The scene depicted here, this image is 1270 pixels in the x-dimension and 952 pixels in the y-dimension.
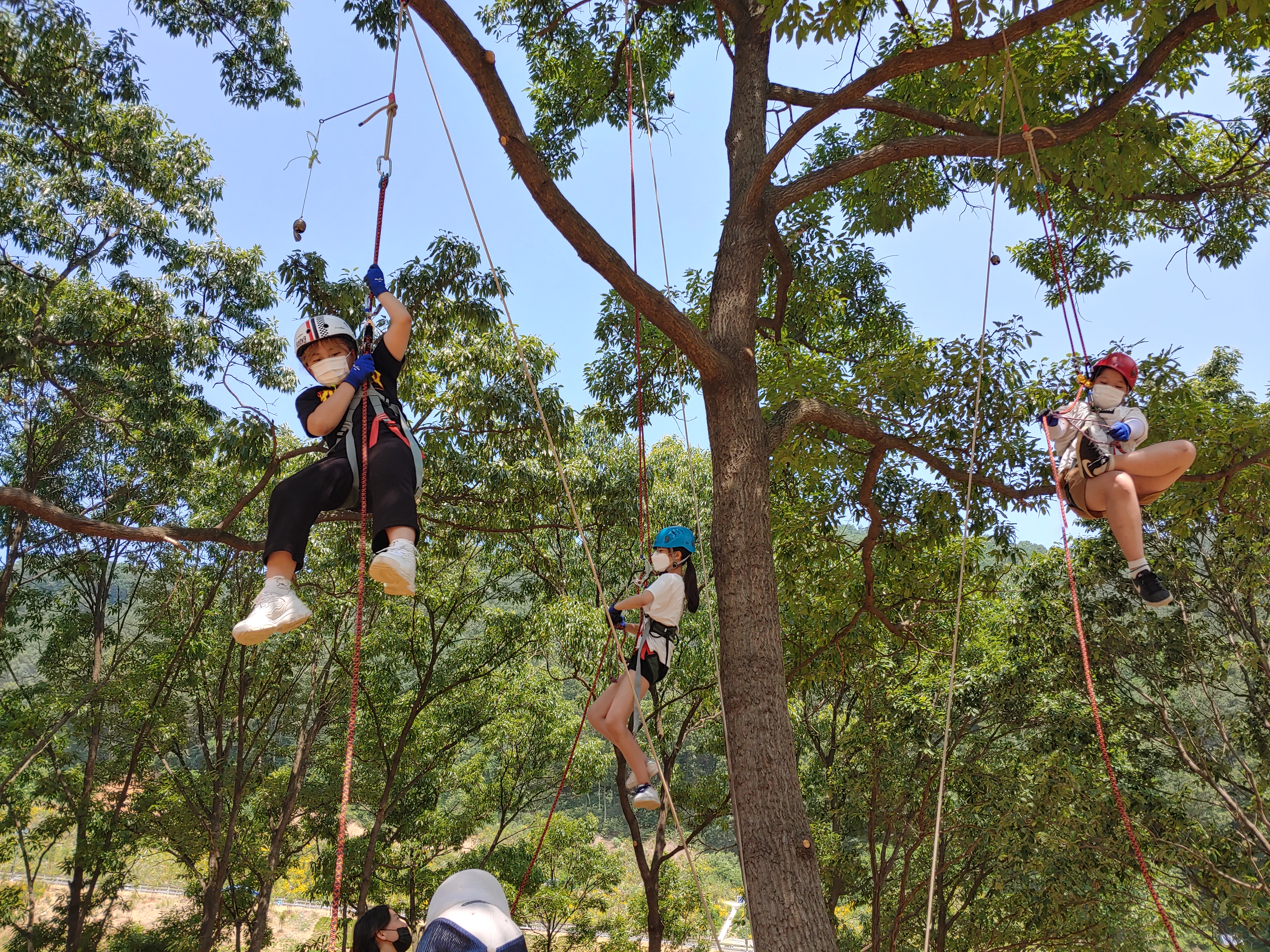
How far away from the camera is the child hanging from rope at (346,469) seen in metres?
2.85

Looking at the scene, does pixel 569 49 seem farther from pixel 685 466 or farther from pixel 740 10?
pixel 685 466

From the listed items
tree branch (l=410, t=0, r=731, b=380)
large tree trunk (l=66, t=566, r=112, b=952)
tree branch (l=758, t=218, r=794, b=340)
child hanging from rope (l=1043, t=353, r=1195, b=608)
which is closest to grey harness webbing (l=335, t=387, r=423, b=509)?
tree branch (l=410, t=0, r=731, b=380)

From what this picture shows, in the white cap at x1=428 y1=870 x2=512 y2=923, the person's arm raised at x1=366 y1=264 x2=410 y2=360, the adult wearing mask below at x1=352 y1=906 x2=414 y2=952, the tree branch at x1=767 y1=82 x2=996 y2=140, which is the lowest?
the adult wearing mask below at x1=352 y1=906 x2=414 y2=952

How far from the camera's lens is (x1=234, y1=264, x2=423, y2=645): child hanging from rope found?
2.85 m

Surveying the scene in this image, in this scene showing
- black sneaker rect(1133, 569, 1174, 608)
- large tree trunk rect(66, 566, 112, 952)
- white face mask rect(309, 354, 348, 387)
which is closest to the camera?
white face mask rect(309, 354, 348, 387)

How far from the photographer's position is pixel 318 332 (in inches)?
136

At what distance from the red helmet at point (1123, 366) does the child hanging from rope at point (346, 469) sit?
3.12 metres

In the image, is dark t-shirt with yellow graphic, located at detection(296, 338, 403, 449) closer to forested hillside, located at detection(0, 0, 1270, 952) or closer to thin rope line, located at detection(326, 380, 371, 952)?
thin rope line, located at detection(326, 380, 371, 952)

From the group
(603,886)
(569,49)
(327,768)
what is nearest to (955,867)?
(603,886)

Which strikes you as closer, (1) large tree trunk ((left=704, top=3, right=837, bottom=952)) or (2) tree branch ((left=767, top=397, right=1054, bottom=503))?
(1) large tree trunk ((left=704, top=3, right=837, bottom=952))

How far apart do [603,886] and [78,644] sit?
32.9 feet

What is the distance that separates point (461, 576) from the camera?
41.5ft

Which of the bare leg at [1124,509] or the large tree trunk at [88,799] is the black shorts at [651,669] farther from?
the large tree trunk at [88,799]

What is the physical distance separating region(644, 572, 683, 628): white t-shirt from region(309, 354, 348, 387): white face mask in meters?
1.80
